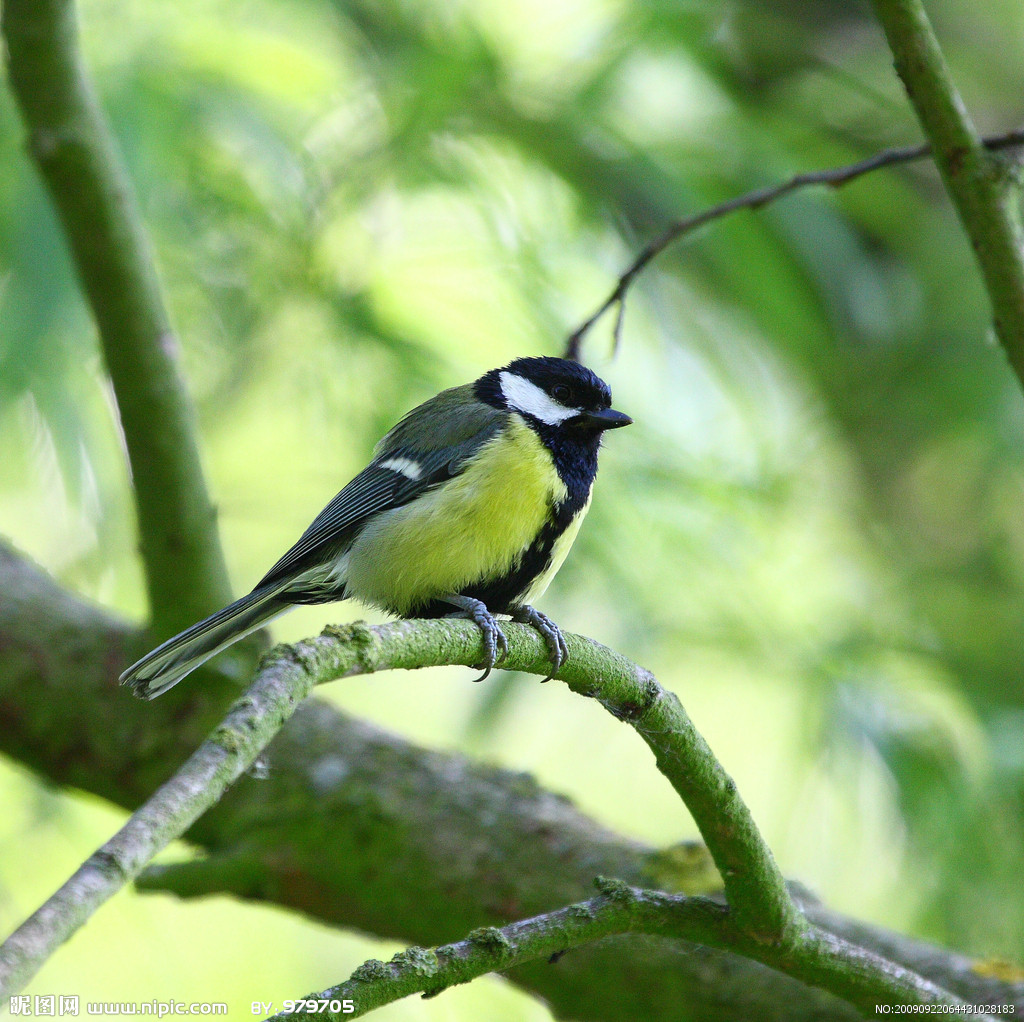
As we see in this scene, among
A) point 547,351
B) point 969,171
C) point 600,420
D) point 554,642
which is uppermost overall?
point 547,351

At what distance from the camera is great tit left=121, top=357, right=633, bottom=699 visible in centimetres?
209

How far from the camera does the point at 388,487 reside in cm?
232

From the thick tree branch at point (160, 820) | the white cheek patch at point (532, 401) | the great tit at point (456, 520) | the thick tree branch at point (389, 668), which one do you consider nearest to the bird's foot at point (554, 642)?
the thick tree branch at point (389, 668)

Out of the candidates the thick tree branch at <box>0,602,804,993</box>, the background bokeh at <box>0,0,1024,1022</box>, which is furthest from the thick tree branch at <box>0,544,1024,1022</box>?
the thick tree branch at <box>0,602,804,993</box>

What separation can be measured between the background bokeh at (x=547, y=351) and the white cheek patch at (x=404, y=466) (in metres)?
0.64

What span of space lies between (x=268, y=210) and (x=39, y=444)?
3.03ft

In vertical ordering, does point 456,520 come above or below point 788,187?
below

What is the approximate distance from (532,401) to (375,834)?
102cm

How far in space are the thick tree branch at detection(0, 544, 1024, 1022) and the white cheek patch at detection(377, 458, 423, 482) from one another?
0.64 meters

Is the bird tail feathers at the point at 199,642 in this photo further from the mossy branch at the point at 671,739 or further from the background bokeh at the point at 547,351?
the background bokeh at the point at 547,351

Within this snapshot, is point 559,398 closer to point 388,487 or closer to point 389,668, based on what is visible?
point 388,487

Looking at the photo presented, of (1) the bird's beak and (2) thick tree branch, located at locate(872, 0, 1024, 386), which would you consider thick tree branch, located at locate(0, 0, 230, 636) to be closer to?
(1) the bird's beak

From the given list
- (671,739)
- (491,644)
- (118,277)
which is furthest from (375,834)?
(118,277)

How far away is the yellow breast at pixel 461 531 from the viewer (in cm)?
210
